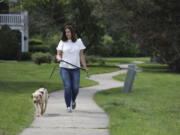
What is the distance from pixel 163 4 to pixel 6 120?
68.7ft

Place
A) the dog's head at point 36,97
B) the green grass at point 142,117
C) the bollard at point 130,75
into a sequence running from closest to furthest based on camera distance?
the green grass at point 142,117, the dog's head at point 36,97, the bollard at point 130,75

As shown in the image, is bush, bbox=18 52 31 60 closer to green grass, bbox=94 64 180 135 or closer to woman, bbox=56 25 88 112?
green grass, bbox=94 64 180 135

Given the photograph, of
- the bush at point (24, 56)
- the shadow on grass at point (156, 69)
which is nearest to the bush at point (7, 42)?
the bush at point (24, 56)

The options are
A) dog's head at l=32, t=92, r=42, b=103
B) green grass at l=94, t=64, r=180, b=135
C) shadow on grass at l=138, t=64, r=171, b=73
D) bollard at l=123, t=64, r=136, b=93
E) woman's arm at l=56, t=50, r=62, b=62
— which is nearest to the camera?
green grass at l=94, t=64, r=180, b=135

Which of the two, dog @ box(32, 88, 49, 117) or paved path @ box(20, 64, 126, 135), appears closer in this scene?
paved path @ box(20, 64, 126, 135)

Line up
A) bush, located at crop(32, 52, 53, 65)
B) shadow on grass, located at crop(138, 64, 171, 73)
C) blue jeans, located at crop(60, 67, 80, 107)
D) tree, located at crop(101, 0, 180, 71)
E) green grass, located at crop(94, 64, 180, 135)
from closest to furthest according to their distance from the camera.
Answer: green grass, located at crop(94, 64, 180, 135), blue jeans, located at crop(60, 67, 80, 107), tree, located at crop(101, 0, 180, 71), shadow on grass, located at crop(138, 64, 171, 73), bush, located at crop(32, 52, 53, 65)

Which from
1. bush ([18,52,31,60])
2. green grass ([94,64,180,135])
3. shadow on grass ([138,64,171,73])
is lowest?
shadow on grass ([138,64,171,73])

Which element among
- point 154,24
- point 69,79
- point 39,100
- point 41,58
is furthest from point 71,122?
point 41,58

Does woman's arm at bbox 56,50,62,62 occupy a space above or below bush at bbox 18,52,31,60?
above

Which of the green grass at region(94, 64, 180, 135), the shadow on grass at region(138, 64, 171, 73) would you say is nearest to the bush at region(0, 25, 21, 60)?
the shadow on grass at region(138, 64, 171, 73)

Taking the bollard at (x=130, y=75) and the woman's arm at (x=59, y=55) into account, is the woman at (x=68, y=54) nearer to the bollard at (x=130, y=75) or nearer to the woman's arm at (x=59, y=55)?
the woman's arm at (x=59, y=55)

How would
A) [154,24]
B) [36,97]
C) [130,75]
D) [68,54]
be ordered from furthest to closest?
[154,24] → [130,75] → [68,54] → [36,97]

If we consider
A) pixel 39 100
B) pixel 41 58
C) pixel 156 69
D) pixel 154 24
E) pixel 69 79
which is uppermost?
pixel 154 24

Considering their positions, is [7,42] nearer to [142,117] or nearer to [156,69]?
[156,69]
